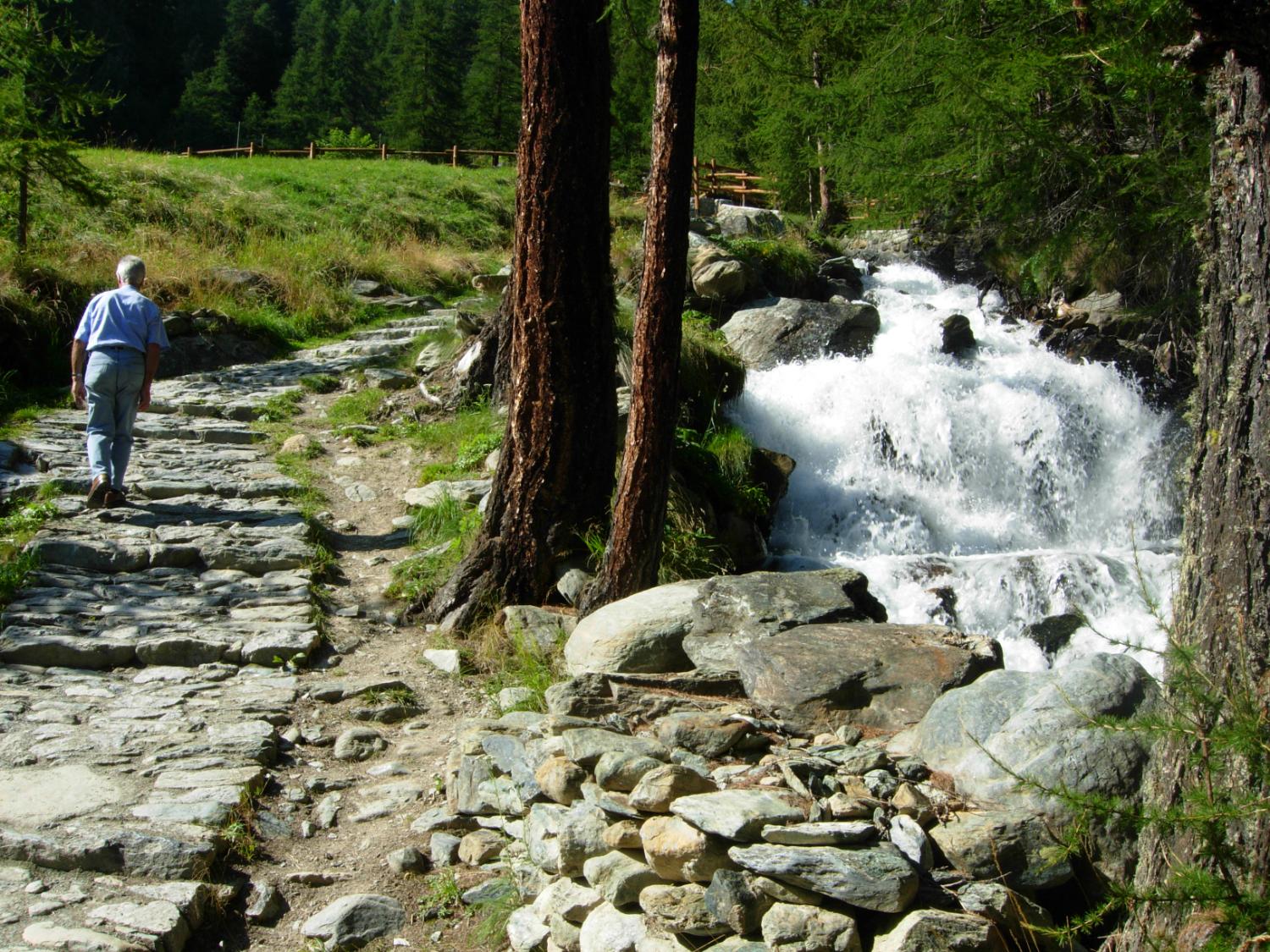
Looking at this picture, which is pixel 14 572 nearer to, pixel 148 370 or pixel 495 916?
pixel 148 370

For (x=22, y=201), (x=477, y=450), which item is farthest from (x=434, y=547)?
(x=22, y=201)

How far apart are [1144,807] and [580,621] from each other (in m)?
3.75

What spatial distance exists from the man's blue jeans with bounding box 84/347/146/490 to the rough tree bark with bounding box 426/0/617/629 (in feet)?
10.1

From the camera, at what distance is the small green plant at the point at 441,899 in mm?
4000

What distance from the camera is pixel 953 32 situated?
36.5 ft

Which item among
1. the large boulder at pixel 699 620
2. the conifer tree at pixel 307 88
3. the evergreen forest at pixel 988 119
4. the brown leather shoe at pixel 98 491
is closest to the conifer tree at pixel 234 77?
the conifer tree at pixel 307 88

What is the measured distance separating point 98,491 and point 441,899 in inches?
220

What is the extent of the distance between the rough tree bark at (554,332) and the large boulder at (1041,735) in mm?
3392

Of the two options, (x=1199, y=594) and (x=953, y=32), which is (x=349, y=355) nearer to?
(x=953, y=32)

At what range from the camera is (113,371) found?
7992 millimetres

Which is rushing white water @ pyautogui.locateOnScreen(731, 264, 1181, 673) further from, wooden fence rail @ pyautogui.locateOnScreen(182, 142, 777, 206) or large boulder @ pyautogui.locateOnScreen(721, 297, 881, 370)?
wooden fence rail @ pyautogui.locateOnScreen(182, 142, 777, 206)

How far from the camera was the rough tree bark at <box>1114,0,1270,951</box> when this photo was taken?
97.7 inches

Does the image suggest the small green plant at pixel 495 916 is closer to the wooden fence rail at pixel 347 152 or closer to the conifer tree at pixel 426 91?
the wooden fence rail at pixel 347 152

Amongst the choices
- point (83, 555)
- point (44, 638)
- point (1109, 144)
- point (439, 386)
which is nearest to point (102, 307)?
point (83, 555)
